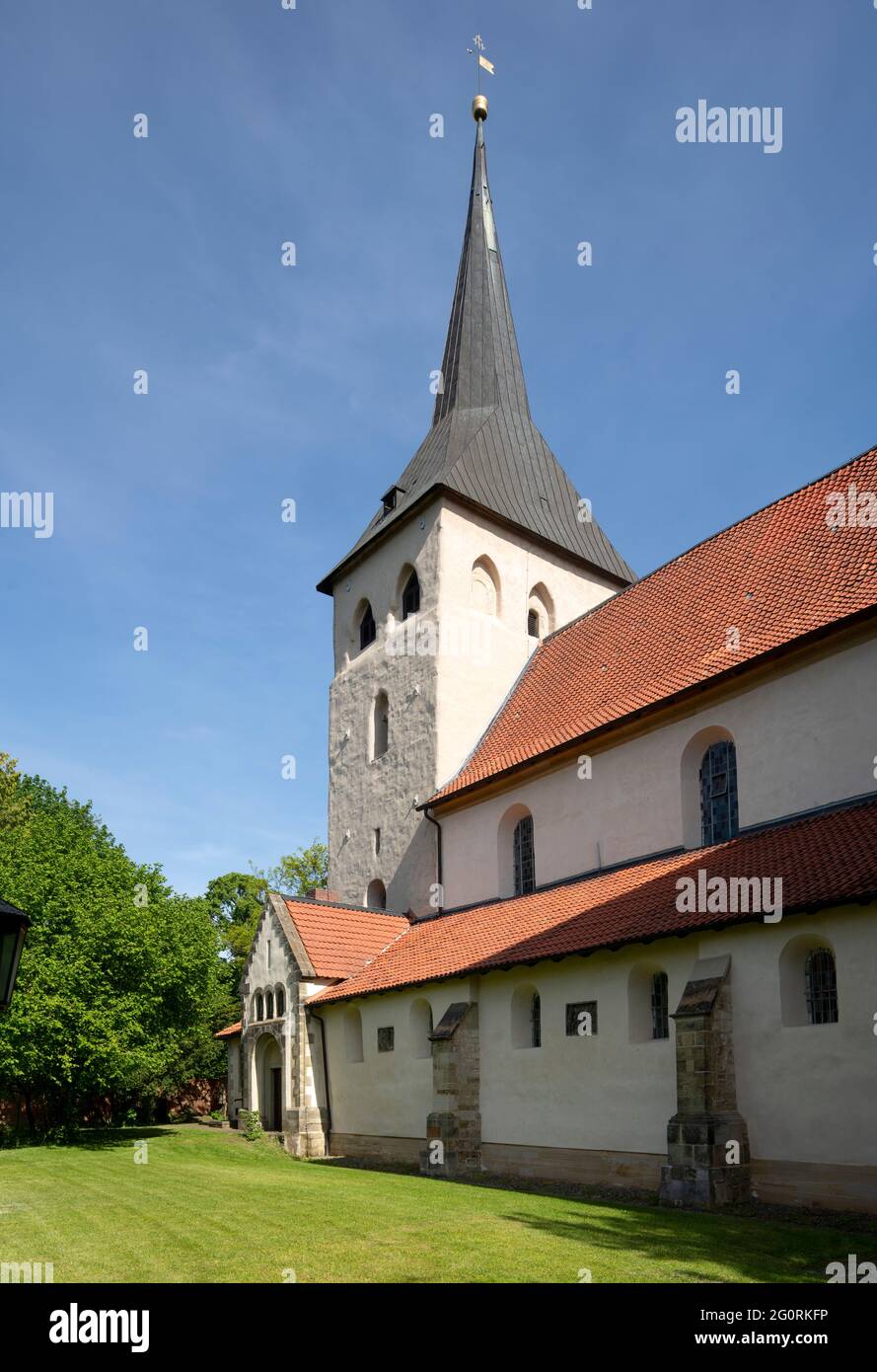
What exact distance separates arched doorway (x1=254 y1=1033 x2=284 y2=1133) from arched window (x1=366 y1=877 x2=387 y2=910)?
4.49 metres

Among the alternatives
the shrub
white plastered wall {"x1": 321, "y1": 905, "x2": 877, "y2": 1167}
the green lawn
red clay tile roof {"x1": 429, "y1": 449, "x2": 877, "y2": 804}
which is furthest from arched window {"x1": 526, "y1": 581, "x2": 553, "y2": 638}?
the green lawn

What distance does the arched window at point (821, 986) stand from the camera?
13367 mm

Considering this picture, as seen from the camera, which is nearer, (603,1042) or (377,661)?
(603,1042)

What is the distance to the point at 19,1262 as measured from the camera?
9.11 m

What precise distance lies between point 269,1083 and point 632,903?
13.7 meters

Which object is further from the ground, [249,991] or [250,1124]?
[249,991]

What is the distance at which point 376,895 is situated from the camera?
29125 mm

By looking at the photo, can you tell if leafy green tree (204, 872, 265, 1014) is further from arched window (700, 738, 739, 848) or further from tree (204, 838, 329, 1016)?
arched window (700, 738, 739, 848)

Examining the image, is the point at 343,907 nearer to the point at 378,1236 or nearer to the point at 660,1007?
the point at 660,1007

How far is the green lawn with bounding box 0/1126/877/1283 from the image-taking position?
8719 millimetres

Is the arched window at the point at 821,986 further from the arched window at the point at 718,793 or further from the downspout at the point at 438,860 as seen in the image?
the downspout at the point at 438,860
